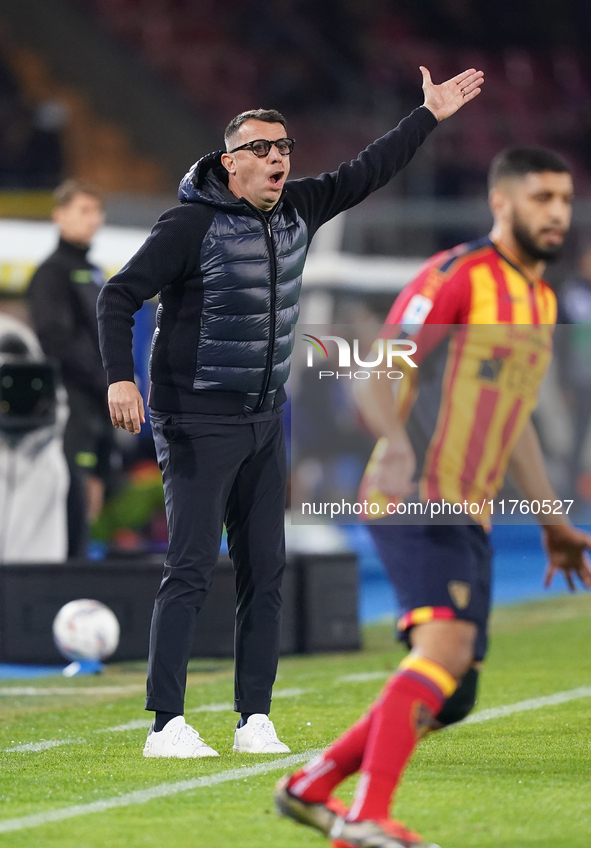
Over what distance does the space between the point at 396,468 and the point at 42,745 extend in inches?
88.3

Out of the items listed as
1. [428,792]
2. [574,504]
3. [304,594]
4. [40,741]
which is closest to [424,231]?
[574,504]

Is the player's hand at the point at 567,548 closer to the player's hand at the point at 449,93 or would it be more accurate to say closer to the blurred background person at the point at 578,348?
the player's hand at the point at 449,93

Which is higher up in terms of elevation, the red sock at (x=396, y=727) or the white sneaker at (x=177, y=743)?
the red sock at (x=396, y=727)

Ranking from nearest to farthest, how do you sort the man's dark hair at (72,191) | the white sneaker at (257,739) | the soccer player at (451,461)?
the soccer player at (451,461) → the white sneaker at (257,739) → the man's dark hair at (72,191)

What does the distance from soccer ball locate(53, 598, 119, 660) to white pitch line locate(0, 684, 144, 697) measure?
0.44 metres

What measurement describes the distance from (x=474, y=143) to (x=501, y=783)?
14491 millimetres

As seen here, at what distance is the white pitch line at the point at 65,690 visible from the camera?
6605mm

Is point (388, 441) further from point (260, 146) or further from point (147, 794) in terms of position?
point (260, 146)

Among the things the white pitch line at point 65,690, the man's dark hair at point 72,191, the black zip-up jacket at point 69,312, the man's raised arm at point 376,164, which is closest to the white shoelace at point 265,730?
the man's raised arm at point 376,164

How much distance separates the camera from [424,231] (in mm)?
12562

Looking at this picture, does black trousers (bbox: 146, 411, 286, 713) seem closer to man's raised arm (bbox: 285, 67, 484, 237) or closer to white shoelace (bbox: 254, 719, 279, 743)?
white shoelace (bbox: 254, 719, 279, 743)

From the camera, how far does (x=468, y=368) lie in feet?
11.6

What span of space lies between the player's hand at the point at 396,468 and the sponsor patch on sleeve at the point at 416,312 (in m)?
0.30

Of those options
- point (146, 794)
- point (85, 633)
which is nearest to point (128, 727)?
point (146, 794)
